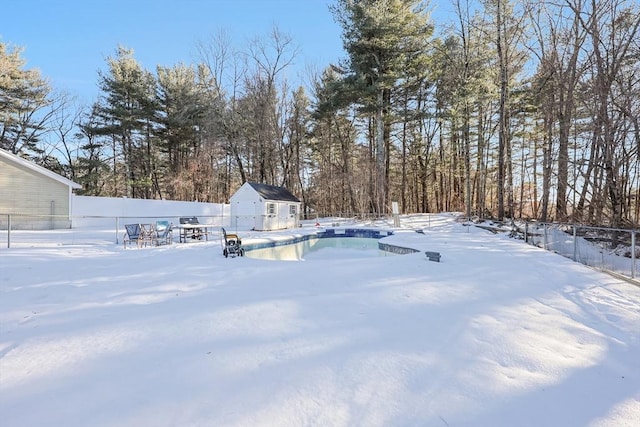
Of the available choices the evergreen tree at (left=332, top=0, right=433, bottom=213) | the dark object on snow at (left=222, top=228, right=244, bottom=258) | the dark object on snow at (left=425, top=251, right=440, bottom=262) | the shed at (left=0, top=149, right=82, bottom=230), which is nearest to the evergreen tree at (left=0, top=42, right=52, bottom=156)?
the shed at (left=0, top=149, right=82, bottom=230)

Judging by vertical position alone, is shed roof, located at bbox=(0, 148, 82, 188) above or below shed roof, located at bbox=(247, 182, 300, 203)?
above

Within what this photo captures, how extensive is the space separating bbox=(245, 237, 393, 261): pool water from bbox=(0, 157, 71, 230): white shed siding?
33.0 ft

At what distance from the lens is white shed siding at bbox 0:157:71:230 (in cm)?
1358

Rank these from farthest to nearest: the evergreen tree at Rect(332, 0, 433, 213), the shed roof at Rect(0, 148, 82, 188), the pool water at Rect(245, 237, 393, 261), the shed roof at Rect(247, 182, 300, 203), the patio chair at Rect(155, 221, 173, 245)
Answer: the evergreen tree at Rect(332, 0, 433, 213) → the shed roof at Rect(247, 182, 300, 203) → the shed roof at Rect(0, 148, 82, 188) → the pool water at Rect(245, 237, 393, 261) → the patio chair at Rect(155, 221, 173, 245)

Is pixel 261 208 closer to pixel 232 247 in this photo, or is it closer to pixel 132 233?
pixel 132 233

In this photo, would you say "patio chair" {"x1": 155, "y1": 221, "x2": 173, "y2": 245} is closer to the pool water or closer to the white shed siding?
the pool water

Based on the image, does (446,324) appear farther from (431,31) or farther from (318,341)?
(431,31)

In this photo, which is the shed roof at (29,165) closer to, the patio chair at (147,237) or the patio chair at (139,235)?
the patio chair at (139,235)

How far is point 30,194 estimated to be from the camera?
14.1 m

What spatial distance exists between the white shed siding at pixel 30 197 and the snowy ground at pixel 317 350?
11763mm

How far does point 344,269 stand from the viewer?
5484 mm

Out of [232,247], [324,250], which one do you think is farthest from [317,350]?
[324,250]

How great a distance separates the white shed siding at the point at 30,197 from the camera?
44.5 ft

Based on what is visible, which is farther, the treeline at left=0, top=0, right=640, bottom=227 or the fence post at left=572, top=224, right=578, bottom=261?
the treeline at left=0, top=0, right=640, bottom=227
